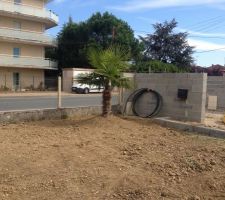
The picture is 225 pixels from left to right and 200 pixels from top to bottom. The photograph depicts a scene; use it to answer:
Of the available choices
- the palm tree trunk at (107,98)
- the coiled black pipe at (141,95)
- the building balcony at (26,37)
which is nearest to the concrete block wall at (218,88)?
the coiled black pipe at (141,95)

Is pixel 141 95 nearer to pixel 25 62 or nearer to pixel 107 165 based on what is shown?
pixel 107 165

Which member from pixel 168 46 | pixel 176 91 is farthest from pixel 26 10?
pixel 176 91

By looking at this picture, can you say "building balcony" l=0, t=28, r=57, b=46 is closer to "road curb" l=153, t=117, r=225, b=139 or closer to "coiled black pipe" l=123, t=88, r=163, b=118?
"coiled black pipe" l=123, t=88, r=163, b=118

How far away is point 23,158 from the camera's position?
8133mm

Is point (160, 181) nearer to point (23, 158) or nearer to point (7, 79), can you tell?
point (23, 158)

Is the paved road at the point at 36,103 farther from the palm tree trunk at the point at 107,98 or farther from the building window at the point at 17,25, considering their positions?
the building window at the point at 17,25

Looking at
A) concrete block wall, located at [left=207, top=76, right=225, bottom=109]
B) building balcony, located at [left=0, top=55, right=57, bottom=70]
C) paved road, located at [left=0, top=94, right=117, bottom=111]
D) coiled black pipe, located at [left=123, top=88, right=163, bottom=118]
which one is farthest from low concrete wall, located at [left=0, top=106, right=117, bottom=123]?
building balcony, located at [left=0, top=55, right=57, bottom=70]

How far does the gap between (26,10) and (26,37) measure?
2.96 metres

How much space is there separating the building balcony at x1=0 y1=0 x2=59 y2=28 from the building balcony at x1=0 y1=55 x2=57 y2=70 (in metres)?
4.58

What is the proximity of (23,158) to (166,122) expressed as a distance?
6531 millimetres

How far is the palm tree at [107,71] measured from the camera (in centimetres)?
1359

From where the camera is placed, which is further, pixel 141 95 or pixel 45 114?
pixel 141 95

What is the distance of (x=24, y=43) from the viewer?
160 ft

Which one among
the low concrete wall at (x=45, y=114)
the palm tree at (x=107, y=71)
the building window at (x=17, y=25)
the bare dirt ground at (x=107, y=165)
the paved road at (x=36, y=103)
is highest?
the building window at (x=17, y=25)
